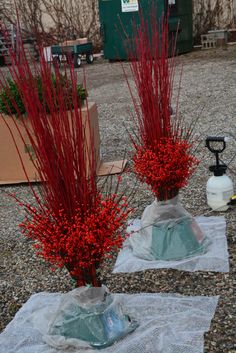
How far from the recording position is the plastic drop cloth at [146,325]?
6.23 ft

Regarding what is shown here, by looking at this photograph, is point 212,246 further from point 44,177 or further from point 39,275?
point 44,177

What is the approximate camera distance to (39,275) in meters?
2.63

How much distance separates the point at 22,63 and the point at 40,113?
0.17m

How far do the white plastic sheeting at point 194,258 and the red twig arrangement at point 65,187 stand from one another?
2.07ft

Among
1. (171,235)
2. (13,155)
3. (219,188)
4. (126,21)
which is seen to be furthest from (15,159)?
(126,21)

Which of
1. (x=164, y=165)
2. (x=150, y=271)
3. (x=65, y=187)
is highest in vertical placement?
(x=65, y=187)

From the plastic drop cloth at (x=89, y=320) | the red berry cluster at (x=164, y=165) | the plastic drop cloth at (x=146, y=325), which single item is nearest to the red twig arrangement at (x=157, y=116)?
the red berry cluster at (x=164, y=165)

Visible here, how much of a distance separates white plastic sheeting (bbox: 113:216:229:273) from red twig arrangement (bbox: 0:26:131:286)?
630 mm

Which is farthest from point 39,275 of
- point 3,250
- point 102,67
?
point 102,67

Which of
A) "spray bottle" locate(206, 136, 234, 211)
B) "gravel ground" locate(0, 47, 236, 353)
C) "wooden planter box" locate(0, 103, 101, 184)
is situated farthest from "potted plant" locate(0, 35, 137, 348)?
"wooden planter box" locate(0, 103, 101, 184)

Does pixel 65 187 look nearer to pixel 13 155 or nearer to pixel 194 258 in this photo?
pixel 194 258

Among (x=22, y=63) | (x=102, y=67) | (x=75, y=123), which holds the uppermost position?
(x=22, y=63)

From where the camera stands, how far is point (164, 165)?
2486 mm

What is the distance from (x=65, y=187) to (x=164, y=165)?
79cm
